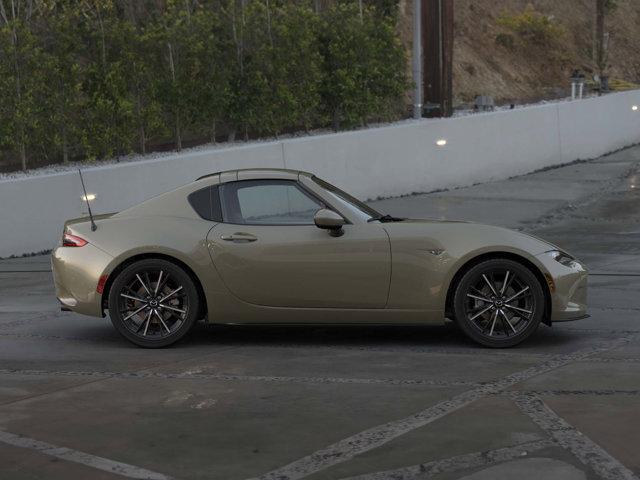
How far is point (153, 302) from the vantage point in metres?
9.60

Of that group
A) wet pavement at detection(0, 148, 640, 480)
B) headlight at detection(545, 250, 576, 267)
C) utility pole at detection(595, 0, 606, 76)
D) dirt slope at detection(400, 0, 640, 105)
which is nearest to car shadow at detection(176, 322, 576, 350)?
wet pavement at detection(0, 148, 640, 480)

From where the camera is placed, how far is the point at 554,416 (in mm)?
7371

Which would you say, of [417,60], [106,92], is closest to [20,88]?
[106,92]

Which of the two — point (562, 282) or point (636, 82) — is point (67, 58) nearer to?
point (562, 282)

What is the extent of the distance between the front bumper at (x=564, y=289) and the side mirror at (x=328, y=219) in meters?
1.48

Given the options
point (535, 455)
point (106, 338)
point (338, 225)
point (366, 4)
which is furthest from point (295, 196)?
point (366, 4)

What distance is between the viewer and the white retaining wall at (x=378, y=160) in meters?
15.8

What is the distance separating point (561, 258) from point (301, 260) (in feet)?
6.34

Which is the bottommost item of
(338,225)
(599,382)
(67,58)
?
(599,382)

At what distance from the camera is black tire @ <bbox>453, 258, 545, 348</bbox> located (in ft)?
31.0

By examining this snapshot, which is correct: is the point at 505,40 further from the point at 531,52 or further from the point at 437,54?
the point at 437,54

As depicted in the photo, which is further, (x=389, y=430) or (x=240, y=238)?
(x=240, y=238)

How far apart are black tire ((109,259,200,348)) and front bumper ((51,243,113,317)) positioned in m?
0.14

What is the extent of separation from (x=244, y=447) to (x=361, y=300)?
2.88 m
